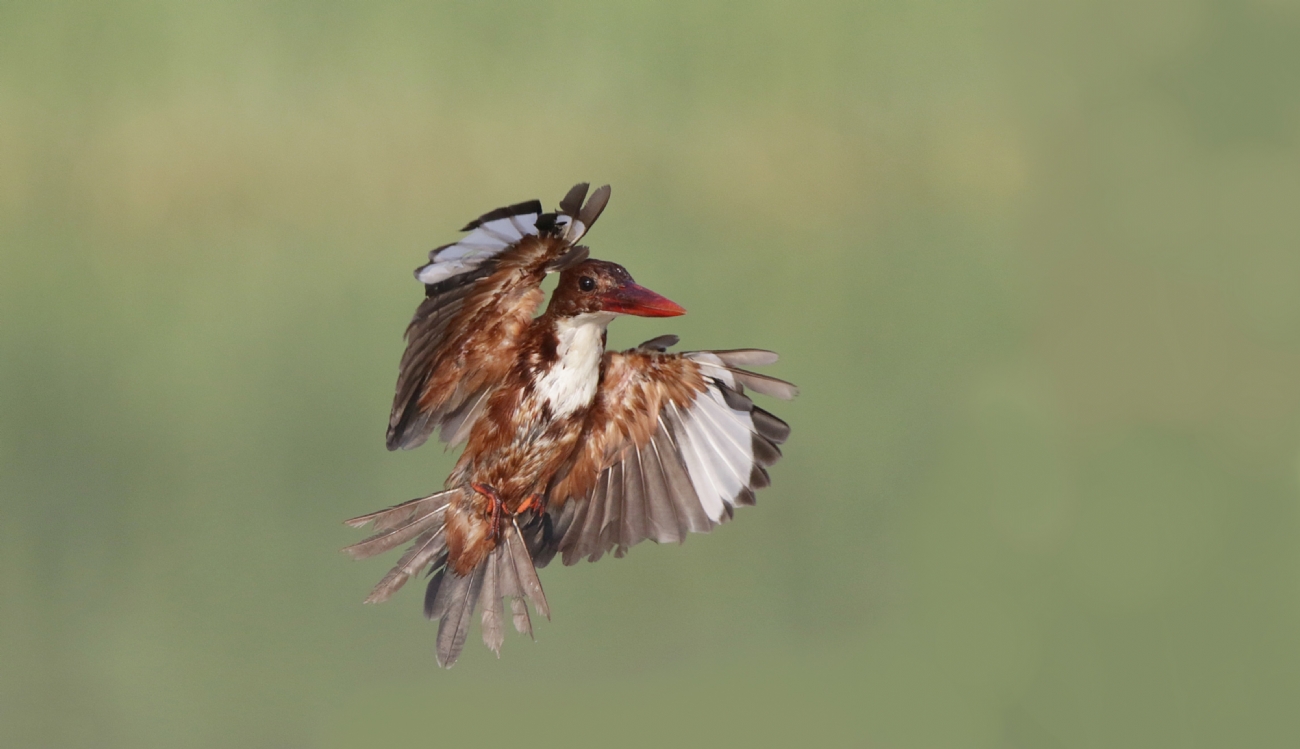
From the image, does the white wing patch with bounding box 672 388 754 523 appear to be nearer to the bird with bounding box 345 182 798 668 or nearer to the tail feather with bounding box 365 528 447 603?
the bird with bounding box 345 182 798 668

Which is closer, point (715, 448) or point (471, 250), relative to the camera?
point (471, 250)

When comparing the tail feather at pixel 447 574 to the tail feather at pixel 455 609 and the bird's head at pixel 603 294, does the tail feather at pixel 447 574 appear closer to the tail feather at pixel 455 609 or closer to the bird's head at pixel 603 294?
the tail feather at pixel 455 609

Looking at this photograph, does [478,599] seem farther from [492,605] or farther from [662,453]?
[662,453]

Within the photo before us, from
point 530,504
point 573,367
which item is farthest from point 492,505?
point 573,367

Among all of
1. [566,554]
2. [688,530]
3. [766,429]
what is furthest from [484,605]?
[766,429]

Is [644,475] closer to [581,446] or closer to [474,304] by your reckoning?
[581,446]

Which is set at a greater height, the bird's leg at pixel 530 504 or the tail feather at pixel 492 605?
the bird's leg at pixel 530 504

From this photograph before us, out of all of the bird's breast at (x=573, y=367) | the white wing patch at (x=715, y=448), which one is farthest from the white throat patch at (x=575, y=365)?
the white wing patch at (x=715, y=448)
